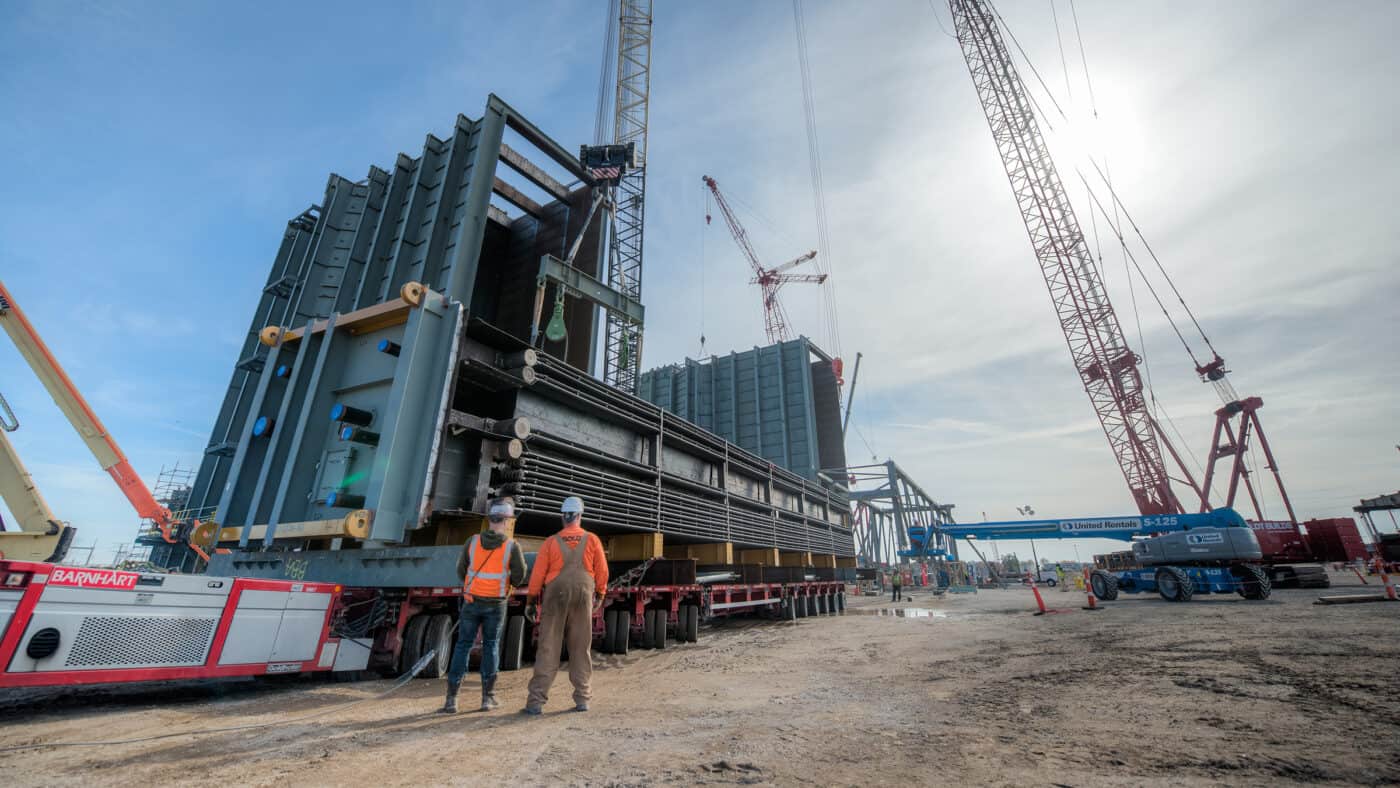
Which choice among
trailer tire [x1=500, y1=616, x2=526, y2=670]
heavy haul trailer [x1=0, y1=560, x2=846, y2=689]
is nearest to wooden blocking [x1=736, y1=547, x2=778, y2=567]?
heavy haul trailer [x1=0, y1=560, x2=846, y2=689]

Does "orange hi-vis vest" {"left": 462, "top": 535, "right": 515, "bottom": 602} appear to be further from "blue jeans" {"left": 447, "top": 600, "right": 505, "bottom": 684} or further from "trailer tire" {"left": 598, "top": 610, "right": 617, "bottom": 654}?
"trailer tire" {"left": 598, "top": 610, "right": 617, "bottom": 654}

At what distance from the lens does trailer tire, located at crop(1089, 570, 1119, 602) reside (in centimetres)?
1564

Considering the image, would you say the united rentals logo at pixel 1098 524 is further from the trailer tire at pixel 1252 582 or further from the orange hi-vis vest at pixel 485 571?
the orange hi-vis vest at pixel 485 571

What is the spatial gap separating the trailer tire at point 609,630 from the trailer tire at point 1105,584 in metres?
14.8

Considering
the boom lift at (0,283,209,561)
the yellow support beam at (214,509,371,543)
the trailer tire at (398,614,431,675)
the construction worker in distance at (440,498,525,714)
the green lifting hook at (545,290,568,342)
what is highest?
the green lifting hook at (545,290,568,342)

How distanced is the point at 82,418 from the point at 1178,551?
3022cm

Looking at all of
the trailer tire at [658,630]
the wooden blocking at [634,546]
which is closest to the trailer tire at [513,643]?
the trailer tire at [658,630]

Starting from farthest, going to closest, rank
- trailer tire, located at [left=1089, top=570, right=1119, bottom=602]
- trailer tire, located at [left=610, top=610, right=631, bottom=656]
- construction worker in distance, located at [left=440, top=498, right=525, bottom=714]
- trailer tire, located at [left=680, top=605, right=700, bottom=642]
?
trailer tire, located at [left=1089, top=570, right=1119, bottom=602] < trailer tire, located at [left=680, top=605, right=700, bottom=642] < trailer tire, located at [left=610, top=610, right=631, bottom=656] < construction worker in distance, located at [left=440, top=498, right=525, bottom=714]

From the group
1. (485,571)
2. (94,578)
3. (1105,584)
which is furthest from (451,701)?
(1105,584)

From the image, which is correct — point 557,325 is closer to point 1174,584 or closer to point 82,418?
point 82,418

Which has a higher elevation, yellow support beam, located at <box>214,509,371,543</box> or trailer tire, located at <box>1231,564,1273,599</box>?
yellow support beam, located at <box>214,509,371,543</box>

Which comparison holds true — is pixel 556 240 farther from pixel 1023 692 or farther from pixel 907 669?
pixel 1023 692

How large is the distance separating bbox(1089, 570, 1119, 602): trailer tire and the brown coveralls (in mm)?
16876

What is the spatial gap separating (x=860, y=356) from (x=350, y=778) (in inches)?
2084
